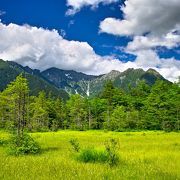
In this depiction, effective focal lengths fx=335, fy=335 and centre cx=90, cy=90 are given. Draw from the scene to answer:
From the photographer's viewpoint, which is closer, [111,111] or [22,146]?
[22,146]

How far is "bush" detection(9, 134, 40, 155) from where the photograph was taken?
73.3 feet

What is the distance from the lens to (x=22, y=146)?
2291cm

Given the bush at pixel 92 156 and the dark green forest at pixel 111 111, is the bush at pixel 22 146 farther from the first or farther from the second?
the dark green forest at pixel 111 111

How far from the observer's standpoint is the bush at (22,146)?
73.3 ft

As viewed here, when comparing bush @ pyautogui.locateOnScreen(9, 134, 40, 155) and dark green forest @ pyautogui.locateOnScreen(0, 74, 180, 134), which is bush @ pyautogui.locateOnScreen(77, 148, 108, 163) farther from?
dark green forest @ pyautogui.locateOnScreen(0, 74, 180, 134)

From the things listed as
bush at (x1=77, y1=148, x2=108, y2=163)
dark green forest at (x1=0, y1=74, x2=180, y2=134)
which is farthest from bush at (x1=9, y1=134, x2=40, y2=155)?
dark green forest at (x1=0, y1=74, x2=180, y2=134)

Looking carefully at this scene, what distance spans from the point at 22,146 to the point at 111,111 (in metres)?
78.3

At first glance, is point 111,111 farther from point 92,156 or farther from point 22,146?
point 92,156

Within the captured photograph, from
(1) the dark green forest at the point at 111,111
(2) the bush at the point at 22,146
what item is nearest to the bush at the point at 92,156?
(2) the bush at the point at 22,146

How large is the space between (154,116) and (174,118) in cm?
650

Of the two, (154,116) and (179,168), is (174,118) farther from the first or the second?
(179,168)

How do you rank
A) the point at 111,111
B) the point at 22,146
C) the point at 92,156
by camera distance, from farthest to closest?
1. the point at 111,111
2. the point at 22,146
3. the point at 92,156

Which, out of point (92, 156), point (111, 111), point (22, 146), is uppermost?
point (111, 111)

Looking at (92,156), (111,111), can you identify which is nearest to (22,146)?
(92,156)
